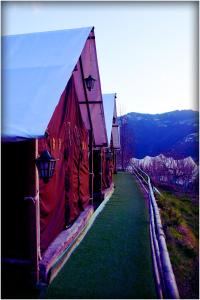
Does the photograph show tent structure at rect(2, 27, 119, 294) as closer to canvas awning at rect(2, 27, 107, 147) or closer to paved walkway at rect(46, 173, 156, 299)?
canvas awning at rect(2, 27, 107, 147)

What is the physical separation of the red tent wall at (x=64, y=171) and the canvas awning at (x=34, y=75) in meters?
0.53

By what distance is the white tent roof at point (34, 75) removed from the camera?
15.3 feet

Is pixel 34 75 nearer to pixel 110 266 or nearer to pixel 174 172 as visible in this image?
pixel 110 266

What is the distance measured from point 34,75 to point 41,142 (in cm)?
160

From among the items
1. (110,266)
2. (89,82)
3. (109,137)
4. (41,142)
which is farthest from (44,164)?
(109,137)

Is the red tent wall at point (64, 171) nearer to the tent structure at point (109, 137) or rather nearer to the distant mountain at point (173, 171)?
the tent structure at point (109, 137)

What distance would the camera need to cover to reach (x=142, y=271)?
5.54 m

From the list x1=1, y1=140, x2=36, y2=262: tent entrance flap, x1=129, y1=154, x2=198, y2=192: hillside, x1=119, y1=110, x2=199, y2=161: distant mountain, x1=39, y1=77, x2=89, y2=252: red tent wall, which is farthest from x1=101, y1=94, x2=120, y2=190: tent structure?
x1=119, y1=110, x2=199, y2=161: distant mountain

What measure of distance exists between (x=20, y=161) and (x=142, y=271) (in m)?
3.12

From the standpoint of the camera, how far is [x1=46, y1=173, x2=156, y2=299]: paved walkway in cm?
473

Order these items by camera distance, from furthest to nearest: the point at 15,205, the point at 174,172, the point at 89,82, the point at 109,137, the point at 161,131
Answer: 1. the point at 161,131
2. the point at 174,172
3. the point at 109,137
4. the point at 89,82
5. the point at 15,205

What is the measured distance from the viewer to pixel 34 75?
5980mm

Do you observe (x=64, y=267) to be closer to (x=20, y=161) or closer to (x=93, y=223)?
(x=20, y=161)

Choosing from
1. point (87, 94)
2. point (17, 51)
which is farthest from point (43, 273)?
point (87, 94)
